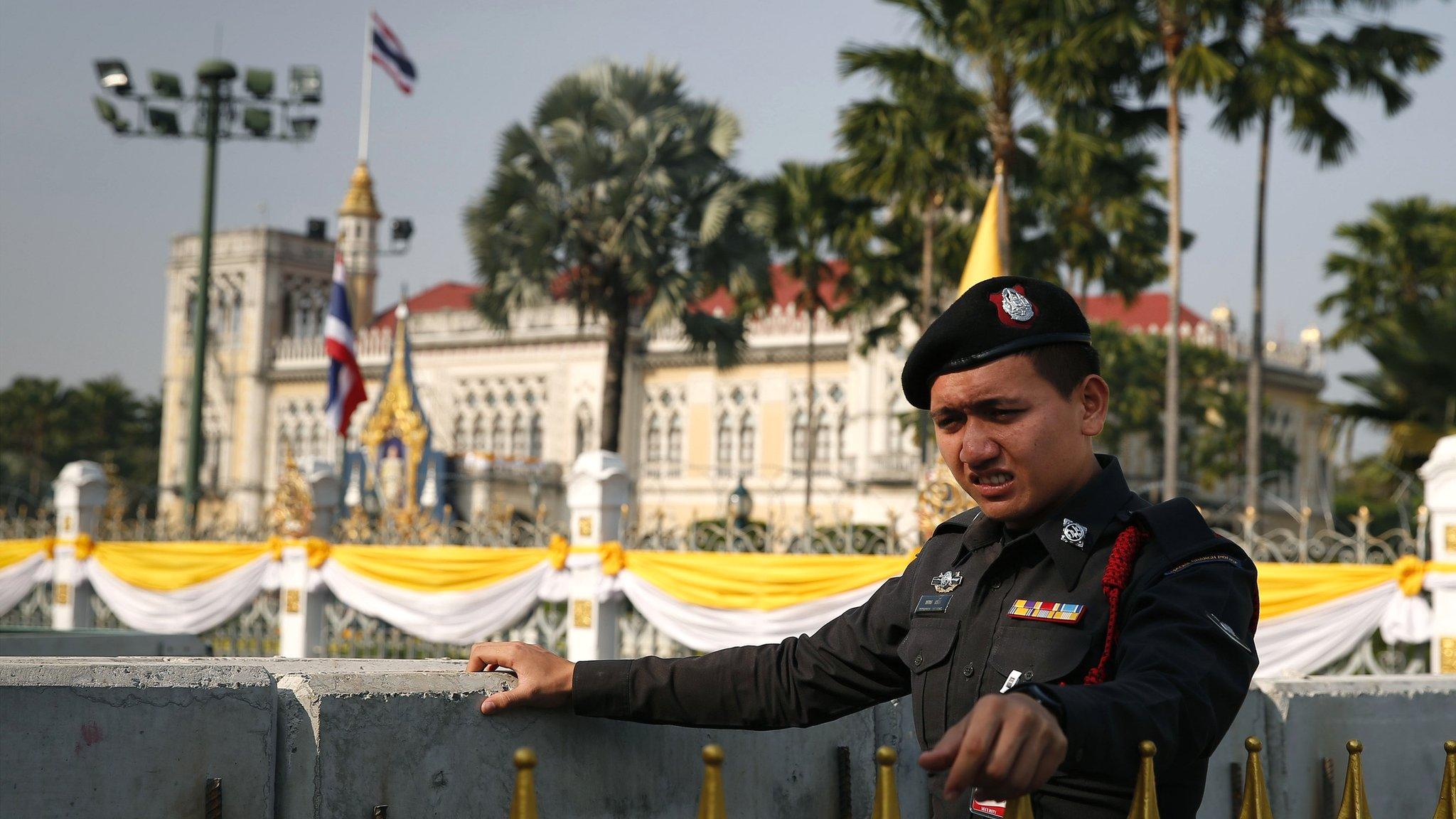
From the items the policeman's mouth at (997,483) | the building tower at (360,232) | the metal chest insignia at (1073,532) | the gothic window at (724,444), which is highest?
the building tower at (360,232)

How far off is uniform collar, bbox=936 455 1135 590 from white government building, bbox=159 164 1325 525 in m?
36.4

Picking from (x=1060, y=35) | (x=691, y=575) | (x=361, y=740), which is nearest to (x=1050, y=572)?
(x=361, y=740)

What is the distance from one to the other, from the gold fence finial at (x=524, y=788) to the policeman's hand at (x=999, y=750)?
0.60m

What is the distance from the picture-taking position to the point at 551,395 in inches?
1998

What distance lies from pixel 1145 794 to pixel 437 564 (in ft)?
41.7

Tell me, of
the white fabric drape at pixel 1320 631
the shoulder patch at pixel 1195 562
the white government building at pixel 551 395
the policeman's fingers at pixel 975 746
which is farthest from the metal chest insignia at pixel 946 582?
the white government building at pixel 551 395

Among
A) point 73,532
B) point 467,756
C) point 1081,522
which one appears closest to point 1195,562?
point 1081,522

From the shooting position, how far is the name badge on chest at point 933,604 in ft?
7.76

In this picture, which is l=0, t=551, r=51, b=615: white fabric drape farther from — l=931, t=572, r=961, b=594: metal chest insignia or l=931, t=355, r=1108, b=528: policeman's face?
l=931, t=355, r=1108, b=528: policeman's face

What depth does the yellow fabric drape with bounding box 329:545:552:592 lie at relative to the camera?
535 inches

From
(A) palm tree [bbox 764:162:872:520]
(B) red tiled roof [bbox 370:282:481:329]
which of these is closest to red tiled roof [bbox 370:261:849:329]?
(B) red tiled roof [bbox 370:282:481:329]

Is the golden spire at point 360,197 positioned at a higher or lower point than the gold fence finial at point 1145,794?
higher

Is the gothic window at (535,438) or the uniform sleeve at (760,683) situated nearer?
the uniform sleeve at (760,683)

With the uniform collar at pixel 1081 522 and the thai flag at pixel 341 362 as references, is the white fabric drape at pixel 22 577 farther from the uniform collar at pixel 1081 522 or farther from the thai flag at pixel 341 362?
the uniform collar at pixel 1081 522
